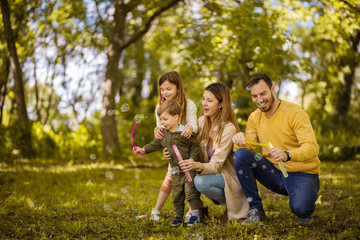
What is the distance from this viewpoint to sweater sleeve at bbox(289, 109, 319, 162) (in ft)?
8.88

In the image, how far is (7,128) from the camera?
22.4 feet

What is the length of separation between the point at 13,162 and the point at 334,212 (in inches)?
216

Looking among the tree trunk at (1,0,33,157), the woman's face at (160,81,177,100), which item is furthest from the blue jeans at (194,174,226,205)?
the tree trunk at (1,0,33,157)

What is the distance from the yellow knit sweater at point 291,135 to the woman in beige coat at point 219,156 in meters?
0.17

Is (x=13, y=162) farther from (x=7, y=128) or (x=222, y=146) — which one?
(x=222, y=146)

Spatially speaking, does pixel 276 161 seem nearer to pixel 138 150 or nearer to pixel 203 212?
pixel 203 212

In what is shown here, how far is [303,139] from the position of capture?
2.81 m

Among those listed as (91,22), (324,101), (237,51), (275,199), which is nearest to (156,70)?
(91,22)

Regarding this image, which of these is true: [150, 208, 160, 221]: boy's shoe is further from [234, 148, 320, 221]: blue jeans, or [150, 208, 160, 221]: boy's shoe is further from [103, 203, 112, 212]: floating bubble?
[234, 148, 320, 221]: blue jeans

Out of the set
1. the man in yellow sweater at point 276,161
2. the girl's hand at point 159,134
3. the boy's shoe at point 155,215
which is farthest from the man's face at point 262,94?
the boy's shoe at point 155,215

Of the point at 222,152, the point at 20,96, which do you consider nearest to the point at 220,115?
the point at 222,152

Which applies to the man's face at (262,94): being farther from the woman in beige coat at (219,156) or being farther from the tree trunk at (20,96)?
the tree trunk at (20,96)

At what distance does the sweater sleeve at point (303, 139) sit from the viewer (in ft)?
8.88

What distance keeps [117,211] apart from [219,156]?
4.38 feet
